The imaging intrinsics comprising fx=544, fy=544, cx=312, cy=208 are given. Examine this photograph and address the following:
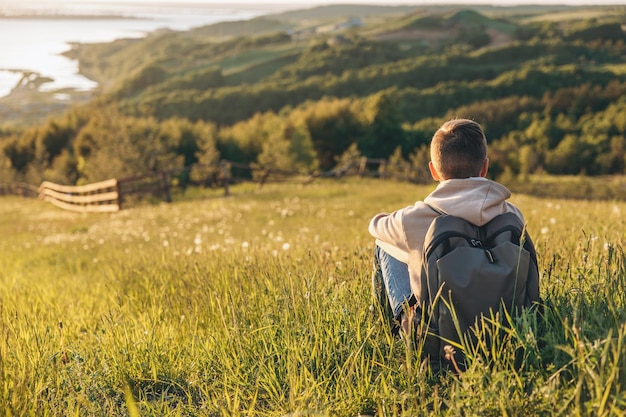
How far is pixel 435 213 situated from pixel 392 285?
54 centimetres

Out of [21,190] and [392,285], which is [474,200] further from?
[21,190]

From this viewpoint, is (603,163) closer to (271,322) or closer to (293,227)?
(293,227)

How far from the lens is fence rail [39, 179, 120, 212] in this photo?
24.2m

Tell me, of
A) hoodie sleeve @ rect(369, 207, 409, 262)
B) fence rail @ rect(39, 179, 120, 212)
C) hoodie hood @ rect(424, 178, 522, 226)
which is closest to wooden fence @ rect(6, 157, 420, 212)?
fence rail @ rect(39, 179, 120, 212)

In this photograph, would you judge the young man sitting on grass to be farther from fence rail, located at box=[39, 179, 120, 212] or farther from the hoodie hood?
fence rail, located at box=[39, 179, 120, 212]

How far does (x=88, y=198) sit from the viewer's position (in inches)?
1042

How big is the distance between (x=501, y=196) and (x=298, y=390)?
1305 mm

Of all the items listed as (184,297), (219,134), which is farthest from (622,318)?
(219,134)

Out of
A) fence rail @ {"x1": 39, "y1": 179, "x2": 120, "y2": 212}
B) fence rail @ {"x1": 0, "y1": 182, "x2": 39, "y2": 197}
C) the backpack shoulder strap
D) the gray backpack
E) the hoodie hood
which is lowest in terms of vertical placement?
fence rail @ {"x1": 0, "y1": 182, "x2": 39, "y2": 197}

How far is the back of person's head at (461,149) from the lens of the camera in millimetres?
2723

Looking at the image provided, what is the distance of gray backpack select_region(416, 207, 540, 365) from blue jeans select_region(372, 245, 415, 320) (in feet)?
1.12

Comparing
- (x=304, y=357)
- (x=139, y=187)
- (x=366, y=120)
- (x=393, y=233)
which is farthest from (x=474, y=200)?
(x=366, y=120)

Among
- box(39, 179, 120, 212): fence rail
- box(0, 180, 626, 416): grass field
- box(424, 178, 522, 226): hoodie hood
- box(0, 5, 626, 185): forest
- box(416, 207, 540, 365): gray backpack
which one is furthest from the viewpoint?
box(0, 5, 626, 185): forest

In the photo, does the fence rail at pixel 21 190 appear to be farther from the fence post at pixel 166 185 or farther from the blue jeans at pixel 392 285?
the blue jeans at pixel 392 285
